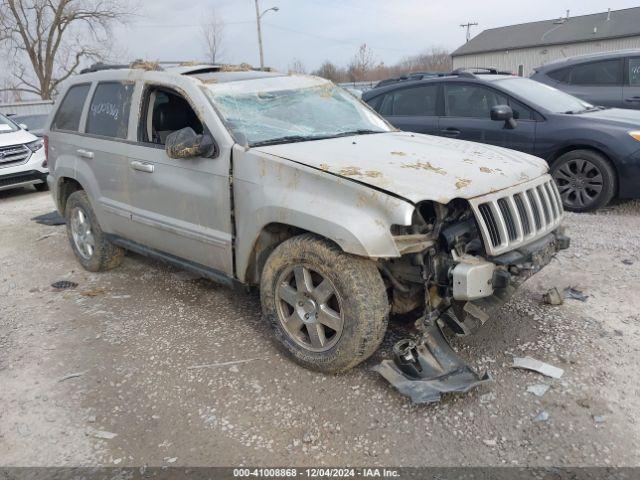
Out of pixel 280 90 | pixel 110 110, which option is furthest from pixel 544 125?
pixel 110 110

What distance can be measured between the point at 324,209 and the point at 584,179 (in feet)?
14.6

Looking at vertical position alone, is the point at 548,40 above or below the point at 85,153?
above

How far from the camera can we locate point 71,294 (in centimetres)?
475

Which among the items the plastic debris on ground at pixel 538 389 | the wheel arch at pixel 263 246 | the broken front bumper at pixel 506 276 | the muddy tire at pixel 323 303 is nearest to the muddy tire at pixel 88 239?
the wheel arch at pixel 263 246

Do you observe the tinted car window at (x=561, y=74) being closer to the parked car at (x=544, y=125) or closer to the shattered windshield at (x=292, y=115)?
the parked car at (x=544, y=125)

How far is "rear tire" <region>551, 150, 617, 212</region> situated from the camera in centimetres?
595

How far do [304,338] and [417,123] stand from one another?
15.3 ft

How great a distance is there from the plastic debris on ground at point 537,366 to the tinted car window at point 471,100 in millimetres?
4130

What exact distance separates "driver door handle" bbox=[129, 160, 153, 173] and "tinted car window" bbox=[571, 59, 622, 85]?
7.49m

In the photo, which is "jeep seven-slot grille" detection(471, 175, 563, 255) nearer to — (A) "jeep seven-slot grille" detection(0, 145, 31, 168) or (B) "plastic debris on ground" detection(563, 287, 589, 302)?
(B) "plastic debris on ground" detection(563, 287, 589, 302)

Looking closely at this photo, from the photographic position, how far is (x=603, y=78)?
854 cm

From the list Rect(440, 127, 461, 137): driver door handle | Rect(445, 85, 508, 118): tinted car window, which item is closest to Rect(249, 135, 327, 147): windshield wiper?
Rect(440, 127, 461, 137): driver door handle

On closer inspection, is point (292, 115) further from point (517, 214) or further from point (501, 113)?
point (501, 113)

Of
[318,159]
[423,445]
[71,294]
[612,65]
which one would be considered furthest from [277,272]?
[612,65]
